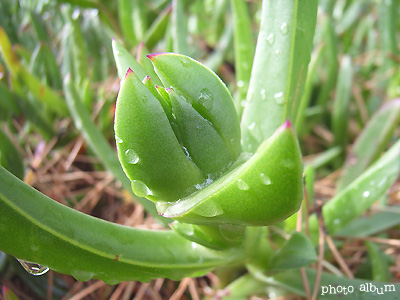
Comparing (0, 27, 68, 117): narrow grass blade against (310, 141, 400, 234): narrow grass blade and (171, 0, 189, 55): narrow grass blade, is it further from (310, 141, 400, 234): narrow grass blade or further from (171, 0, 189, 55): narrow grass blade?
(310, 141, 400, 234): narrow grass blade

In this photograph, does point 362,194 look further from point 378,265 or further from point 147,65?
point 147,65

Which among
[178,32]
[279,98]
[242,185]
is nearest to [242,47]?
[178,32]

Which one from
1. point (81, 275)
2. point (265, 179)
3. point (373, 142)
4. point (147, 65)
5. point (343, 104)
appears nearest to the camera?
point (265, 179)

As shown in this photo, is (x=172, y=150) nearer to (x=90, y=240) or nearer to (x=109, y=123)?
(x=90, y=240)

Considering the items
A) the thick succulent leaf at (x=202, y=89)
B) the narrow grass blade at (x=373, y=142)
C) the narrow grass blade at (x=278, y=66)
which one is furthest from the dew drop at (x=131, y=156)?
the narrow grass blade at (x=373, y=142)

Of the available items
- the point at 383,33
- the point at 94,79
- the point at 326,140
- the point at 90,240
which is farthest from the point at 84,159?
the point at 383,33

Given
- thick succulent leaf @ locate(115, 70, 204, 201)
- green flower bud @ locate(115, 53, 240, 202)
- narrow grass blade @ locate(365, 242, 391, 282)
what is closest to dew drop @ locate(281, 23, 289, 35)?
green flower bud @ locate(115, 53, 240, 202)
